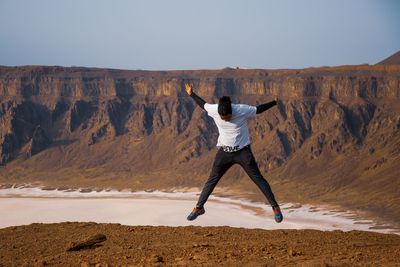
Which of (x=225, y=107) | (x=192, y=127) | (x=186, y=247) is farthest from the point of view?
(x=192, y=127)

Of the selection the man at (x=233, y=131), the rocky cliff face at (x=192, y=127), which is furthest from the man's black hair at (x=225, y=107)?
the rocky cliff face at (x=192, y=127)

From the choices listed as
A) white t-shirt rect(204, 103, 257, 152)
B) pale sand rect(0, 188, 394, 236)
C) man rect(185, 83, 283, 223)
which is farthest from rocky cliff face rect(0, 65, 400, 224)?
white t-shirt rect(204, 103, 257, 152)

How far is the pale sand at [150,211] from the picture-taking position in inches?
3649

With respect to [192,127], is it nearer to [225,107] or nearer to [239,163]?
[239,163]

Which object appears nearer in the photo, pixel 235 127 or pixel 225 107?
pixel 225 107

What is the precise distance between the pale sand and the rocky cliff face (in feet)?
35.2

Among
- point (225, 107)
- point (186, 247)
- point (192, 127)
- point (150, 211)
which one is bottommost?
point (150, 211)

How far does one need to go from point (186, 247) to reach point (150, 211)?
90245 millimetres

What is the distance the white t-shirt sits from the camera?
1628 cm

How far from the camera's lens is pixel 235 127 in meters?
16.4

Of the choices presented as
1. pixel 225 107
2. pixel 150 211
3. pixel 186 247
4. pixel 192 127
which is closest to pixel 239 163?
pixel 225 107

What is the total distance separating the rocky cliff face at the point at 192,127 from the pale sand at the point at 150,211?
10.7m

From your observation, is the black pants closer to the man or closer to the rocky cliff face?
the man

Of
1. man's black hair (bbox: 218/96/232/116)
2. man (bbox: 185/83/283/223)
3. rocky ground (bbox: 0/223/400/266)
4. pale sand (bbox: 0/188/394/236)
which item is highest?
man's black hair (bbox: 218/96/232/116)
